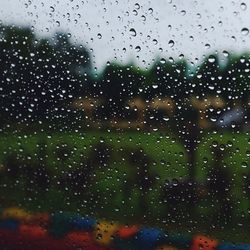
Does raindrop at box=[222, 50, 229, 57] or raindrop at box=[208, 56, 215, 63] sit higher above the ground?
raindrop at box=[222, 50, 229, 57]

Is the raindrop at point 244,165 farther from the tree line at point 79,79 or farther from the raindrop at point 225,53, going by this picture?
the raindrop at point 225,53

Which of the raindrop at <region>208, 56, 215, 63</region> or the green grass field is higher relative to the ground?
the raindrop at <region>208, 56, 215, 63</region>

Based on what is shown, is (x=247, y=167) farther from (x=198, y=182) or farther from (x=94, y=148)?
(x=94, y=148)

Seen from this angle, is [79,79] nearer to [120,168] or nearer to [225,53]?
[120,168]

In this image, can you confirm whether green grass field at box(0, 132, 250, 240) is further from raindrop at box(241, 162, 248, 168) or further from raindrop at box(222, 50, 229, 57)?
raindrop at box(222, 50, 229, 57)

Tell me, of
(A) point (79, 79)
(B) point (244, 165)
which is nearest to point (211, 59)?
(B) point (244, 165)

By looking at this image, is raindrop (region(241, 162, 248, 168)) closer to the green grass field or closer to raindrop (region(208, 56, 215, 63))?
the green grass field

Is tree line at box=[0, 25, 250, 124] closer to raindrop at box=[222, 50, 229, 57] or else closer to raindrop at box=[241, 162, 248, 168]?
raindrop at box=[222, 50, 229, 57]

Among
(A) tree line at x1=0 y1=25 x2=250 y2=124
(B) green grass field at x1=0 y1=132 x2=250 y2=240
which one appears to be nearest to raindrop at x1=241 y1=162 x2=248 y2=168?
(B) green grass field at x1=0 y1=132 x2=250 y2=240

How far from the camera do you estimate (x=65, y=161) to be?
1487mm

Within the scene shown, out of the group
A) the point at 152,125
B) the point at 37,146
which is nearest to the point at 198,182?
the point at 152,125

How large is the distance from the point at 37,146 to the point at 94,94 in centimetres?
26

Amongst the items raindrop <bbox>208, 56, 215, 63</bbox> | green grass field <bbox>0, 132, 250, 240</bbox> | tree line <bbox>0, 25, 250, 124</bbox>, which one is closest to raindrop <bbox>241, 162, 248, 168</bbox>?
green grass field <bbox>0, 132, 250, 240</bbox>

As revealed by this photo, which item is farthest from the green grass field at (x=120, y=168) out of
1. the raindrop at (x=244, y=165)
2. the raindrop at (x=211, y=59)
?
the raindrop at (x=211, y=59)
